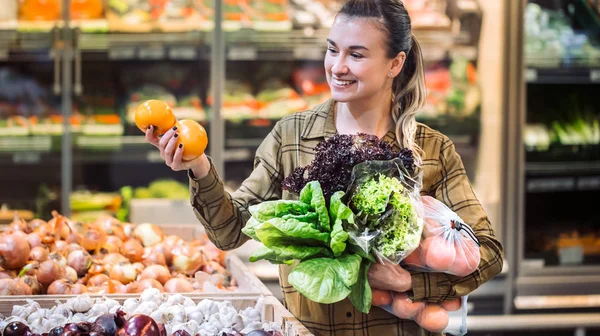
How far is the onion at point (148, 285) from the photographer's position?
2508 millimetres

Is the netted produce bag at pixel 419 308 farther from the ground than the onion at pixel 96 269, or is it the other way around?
the onion at pixel 96 269

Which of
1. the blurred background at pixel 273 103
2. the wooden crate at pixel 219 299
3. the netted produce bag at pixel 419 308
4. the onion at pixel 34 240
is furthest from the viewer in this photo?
the blurred background at pixel 273 103

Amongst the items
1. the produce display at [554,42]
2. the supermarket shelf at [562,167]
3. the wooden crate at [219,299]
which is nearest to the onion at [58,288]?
the wooden crate at [219,299]

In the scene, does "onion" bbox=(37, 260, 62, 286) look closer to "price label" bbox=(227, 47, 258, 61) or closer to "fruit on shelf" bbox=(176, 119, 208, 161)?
"fruit on shelf" bbox=(176, 119, 208, 161)

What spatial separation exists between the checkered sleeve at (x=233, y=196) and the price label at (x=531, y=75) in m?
2.32

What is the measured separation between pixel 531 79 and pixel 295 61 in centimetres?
130

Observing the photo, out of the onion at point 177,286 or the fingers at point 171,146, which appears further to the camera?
the onion at point 177,286

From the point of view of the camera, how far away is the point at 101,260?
2.70 meters

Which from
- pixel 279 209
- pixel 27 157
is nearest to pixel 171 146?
pixel 279 209

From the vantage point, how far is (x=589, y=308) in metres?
4.29

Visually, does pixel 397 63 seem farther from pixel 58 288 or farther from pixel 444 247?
pixel 58 288

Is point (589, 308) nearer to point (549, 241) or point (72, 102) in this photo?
point (549, 241)

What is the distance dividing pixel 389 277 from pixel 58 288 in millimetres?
983

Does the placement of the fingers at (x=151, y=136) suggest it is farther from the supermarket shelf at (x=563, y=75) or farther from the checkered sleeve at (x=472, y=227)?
the supermarket shelf at (x=563, y=75)
